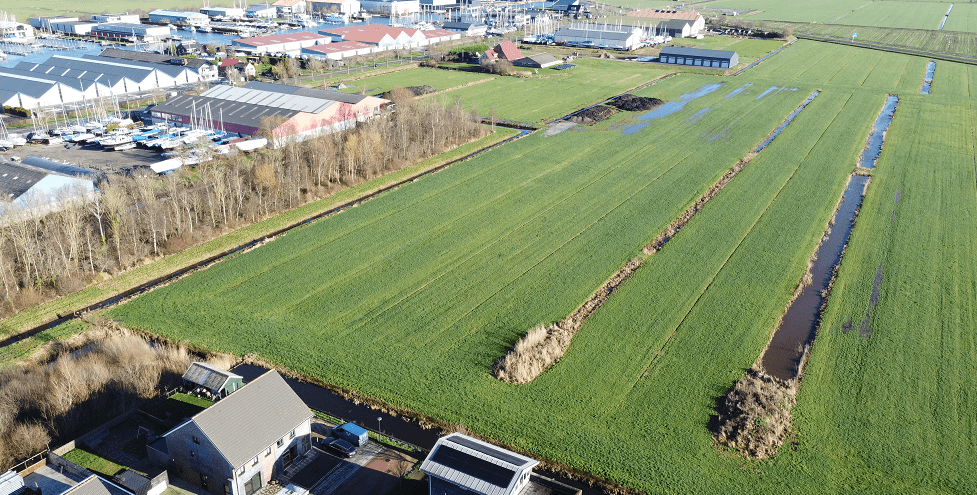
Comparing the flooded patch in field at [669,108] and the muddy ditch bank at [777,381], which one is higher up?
the flooded patch in field at [669,108]

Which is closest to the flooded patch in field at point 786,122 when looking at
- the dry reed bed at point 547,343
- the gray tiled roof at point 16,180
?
the dry reed bed at point 547,343

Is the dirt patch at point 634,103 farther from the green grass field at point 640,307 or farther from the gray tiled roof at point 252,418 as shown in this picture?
the gray tiled roof at point 252,418

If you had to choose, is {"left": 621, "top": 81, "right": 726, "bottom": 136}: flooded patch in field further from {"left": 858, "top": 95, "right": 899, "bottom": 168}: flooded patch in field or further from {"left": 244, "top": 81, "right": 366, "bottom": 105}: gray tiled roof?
{"left": 244, "top": 81, "right": 366, "bottom": 105}: gray tiled roof

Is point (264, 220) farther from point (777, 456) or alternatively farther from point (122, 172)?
point (777, 456)

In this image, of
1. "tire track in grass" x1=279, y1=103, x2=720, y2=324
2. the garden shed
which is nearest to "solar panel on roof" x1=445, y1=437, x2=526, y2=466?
the garden shed

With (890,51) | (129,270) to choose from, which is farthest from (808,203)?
(890,51)

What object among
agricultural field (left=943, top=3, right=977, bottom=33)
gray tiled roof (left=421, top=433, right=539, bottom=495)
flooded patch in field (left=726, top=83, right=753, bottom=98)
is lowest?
gray tiled roof (left=421, top=433, right=539, bottom=495)

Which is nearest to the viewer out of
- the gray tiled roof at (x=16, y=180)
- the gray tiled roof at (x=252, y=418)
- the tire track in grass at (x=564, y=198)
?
the gray tiled roof at (x=252, y=418)
